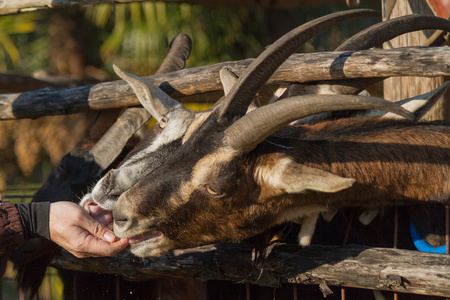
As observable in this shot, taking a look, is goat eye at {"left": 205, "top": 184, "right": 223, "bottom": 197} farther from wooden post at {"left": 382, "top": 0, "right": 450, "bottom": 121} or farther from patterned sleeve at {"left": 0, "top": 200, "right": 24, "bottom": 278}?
wooden post at {"left": 382, "top": 0, "right": 450, "bottom": 121}

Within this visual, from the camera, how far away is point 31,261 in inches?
171

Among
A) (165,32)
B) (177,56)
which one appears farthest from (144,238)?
(165,32)

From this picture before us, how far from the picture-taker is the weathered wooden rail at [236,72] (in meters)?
3.01

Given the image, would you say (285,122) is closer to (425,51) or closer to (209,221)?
(209,221)

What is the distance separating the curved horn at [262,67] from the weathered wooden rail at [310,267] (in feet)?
2.95

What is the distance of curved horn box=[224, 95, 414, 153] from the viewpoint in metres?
2.19

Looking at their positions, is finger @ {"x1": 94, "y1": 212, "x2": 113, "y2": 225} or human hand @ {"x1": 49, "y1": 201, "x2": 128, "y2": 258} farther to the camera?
finger @ {"x1": 94, "y1": 212, "x2": 113, "y2": 225}

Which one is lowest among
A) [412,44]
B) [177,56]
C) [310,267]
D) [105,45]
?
[310,267]

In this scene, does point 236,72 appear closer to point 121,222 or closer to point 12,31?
point 121,222

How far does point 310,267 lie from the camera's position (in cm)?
285

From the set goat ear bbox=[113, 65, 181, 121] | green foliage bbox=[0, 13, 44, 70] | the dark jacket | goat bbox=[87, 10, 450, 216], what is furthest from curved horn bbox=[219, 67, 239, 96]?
green foliage bbox=[0, 13, 44, 70]

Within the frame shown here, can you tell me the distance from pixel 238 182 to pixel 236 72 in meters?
1.41

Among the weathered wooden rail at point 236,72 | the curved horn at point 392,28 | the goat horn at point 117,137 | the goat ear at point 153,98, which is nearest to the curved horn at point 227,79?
the weathered wooden rail at point 236,72

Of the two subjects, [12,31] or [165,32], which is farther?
[12,31]
